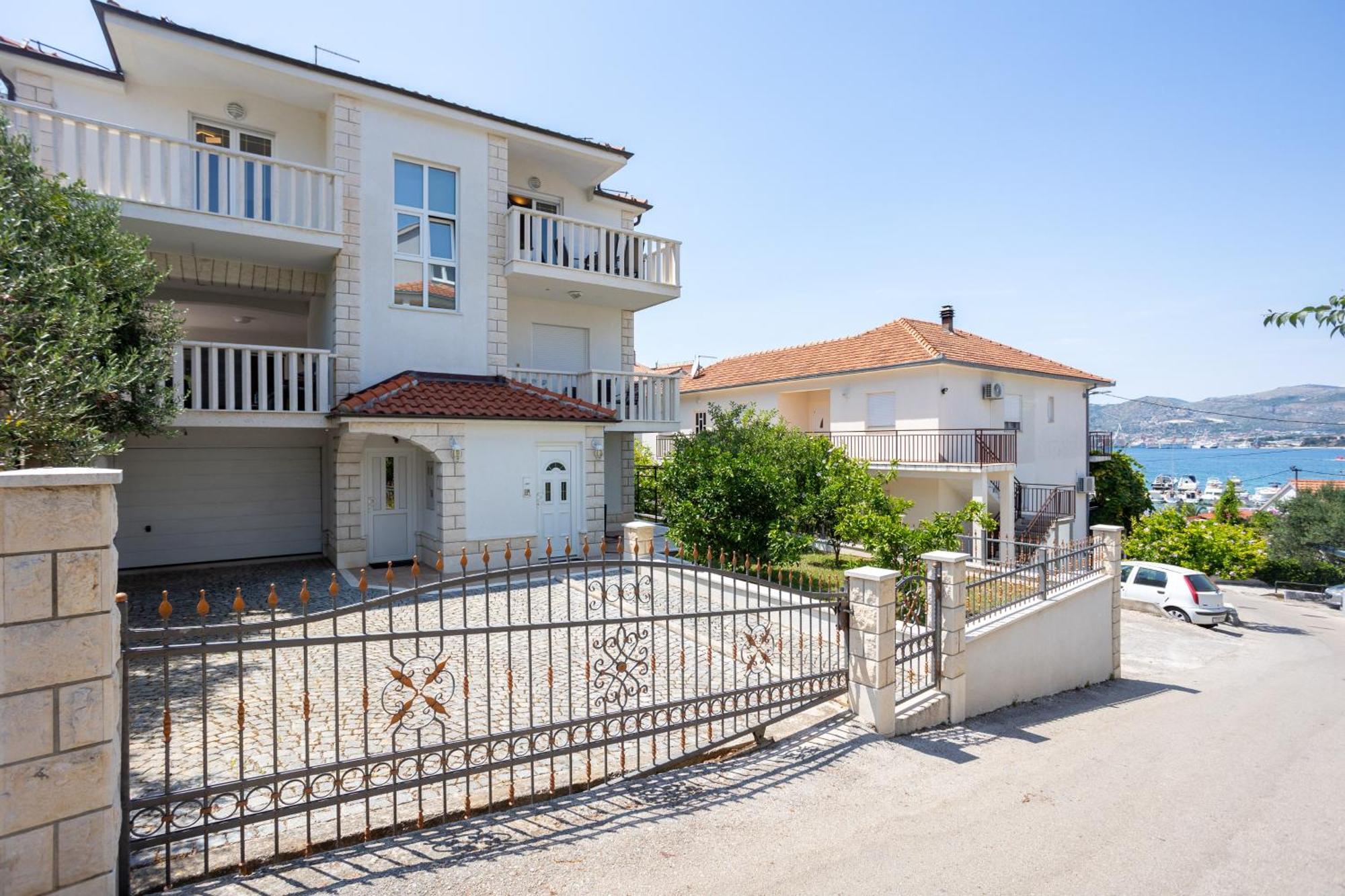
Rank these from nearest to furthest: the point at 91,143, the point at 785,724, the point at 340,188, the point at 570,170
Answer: the point at 785,724 < the point at 91,143 < the point at 340,188 < the point at 570,170

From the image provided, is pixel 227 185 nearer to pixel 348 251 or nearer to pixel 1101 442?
pixel 348 251

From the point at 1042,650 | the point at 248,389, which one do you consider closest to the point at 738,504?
the point at 1042,650

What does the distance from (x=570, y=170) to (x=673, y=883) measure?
15003mm

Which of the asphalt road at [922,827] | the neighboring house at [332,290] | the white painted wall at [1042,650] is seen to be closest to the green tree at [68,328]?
the neighboring house at [332,290]

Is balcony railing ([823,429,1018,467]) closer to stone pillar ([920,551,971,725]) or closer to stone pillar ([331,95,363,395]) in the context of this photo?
stone pillar ([920,551,971,725])

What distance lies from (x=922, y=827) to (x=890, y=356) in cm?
1921

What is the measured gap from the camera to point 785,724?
5957mm

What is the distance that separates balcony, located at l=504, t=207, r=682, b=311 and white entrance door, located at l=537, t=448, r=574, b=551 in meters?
3.90

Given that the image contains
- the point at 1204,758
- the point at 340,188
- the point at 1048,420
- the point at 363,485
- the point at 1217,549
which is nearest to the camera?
the point at 1204,758

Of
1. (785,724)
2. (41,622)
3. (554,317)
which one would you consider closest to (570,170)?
(554,317)

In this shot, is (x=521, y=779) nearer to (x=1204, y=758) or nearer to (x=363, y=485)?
(x=1204, y=758)

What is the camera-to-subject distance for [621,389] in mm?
14953

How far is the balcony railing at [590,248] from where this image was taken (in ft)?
44.0

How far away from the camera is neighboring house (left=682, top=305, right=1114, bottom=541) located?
19844mm
